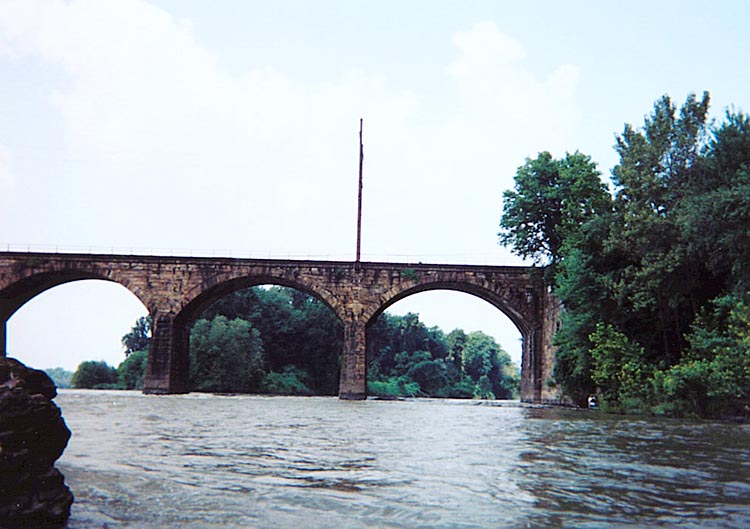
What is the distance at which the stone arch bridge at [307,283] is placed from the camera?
30625 mm

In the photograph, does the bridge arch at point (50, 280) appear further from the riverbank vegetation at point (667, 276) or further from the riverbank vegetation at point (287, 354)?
the riverbank vegetation at point (667, 276)

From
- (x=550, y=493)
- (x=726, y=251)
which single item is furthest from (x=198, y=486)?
(x=726, y=251)

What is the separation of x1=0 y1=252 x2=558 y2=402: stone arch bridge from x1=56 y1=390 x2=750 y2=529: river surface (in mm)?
22011

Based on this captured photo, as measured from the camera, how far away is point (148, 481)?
15.8 feet

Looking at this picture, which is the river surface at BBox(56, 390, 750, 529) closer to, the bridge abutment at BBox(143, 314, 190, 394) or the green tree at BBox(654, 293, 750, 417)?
the green tree at BBox(654, 293, 750, 417)

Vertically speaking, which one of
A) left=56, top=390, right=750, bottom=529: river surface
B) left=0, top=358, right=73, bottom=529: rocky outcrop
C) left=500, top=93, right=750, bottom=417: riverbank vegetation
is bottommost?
left=56, top=390, right=750, bottom=529: river surface

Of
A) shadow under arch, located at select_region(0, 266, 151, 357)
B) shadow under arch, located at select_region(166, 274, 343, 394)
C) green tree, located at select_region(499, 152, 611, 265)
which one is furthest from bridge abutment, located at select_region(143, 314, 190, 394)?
green tree, located at select_region(499, 152, 611, 265)

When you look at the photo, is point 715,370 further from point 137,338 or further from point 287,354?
point 137,338

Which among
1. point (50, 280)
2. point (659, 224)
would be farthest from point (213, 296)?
point (659, 224)

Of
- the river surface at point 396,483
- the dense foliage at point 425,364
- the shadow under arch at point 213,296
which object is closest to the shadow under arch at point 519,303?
the shadow under arch at point 213,296

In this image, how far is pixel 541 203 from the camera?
93.8 feet

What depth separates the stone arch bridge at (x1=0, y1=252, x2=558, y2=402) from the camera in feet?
100

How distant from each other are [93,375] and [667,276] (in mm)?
41014

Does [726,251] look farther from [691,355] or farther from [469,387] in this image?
[469,387]
